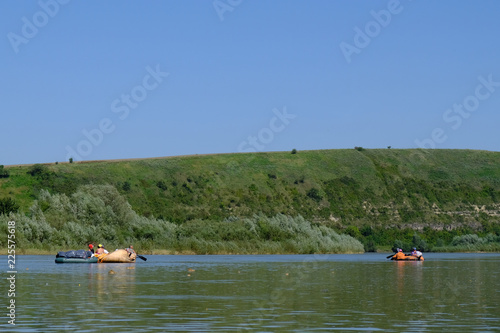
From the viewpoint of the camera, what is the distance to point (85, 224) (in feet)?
378

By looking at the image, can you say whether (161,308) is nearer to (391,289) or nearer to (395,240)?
(391,289)

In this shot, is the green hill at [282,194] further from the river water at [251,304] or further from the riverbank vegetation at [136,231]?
the river water at [251,304]

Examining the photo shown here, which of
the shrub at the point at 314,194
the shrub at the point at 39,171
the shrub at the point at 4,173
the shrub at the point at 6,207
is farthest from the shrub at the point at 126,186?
the shrub at the point at 6,207

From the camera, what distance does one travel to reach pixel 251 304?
3659 cm

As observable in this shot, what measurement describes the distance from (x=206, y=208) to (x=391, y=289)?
116427 millimetres

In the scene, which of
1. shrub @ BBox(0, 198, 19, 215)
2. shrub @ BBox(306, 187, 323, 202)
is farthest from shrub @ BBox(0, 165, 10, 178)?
shrub @ BBox(306, 187, 323, 202)

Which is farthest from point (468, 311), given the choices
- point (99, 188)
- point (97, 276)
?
point (99, 188)

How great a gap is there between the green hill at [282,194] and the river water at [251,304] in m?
95.0

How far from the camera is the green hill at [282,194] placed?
159 m

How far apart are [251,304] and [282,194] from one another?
14170 centimetres

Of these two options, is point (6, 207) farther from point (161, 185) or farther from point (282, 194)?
point (282, 194)

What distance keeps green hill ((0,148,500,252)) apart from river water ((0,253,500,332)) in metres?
95.0

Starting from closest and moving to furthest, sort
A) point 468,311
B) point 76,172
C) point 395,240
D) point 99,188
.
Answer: point 468,311
point 99,188
point 395,240
point 76,172

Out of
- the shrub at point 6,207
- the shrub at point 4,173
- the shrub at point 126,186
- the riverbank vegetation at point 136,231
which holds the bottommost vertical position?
the riverbank vegetation at point 136,231
